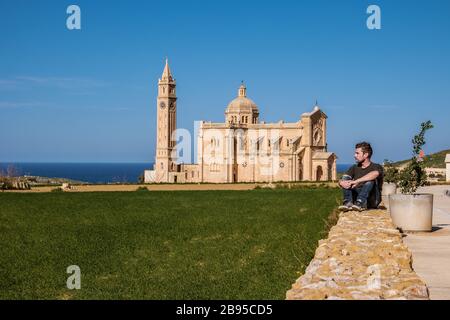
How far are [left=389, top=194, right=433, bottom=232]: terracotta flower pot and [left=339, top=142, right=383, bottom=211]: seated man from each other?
980 mm

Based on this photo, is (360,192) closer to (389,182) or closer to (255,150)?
(389,182)

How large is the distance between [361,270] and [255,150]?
240ft

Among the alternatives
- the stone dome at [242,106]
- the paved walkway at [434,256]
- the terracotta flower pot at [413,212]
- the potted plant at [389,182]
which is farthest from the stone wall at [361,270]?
the stone dome at [242,106]

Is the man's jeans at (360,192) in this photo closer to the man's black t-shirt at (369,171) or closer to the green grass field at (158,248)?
the man's black t-shirt at (369,171)

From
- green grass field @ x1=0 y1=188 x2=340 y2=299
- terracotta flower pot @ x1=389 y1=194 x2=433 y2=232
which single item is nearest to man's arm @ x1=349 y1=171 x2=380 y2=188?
terracotta flower pot @ x1=389 y1=194 x2=433 y2=232

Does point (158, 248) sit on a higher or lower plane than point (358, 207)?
lower

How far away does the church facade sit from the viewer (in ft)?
253

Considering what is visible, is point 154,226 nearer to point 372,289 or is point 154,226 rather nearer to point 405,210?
point 405,210

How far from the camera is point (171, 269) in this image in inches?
511

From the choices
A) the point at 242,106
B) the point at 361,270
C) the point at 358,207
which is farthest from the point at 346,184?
the point at 242,106

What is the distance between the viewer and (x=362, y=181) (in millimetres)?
12695

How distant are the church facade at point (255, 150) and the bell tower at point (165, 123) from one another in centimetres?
131

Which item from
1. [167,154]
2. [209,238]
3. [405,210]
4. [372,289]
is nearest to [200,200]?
[209,238]

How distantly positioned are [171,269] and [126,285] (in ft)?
4.76
